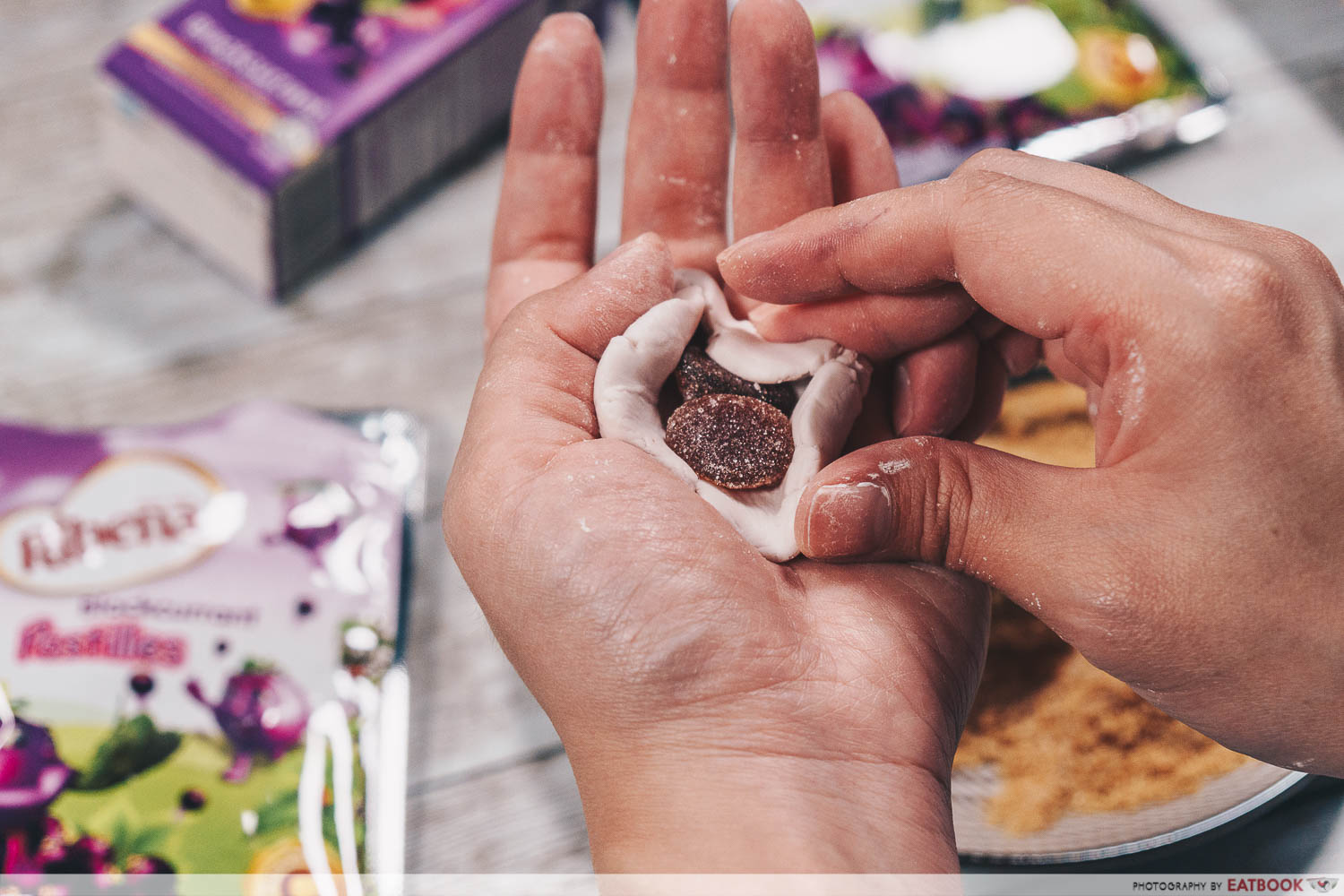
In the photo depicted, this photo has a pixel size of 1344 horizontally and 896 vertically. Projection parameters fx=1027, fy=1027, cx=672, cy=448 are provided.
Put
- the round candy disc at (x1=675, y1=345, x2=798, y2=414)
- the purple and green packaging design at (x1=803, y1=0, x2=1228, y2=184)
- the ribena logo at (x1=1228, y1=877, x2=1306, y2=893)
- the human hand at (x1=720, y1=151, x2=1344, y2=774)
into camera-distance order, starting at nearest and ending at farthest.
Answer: the human hand at (x1=720, y1=151, x2=1344, y2=774) → the ribena logo at (x1=1228, y1=877, x2=1306, y2=893) → the round candy disc at (x1=675, y1=345, x2=798, y2=414) → the purple and green packaging design at (x1=803, y1=0, x2=1228, y2=184)

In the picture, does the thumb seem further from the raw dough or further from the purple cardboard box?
the purple cardboard box

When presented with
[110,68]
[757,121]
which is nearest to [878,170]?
[757,121]

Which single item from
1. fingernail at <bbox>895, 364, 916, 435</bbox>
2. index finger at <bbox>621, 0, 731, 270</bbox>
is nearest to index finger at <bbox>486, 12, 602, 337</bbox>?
index finger at <bbox>621, 0, 731, 270</bbox>

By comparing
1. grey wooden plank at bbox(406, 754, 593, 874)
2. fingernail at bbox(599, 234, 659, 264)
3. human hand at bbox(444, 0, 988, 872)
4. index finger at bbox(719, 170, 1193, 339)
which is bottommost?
grey wooden plank at bbox(406, 754, 593, 874)

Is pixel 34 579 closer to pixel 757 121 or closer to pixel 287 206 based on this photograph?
pixel 287 206

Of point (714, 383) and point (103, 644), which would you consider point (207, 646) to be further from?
point (714, 383)

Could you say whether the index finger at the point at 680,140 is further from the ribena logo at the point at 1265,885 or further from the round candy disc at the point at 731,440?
the ribena logo at the point at 1265,885

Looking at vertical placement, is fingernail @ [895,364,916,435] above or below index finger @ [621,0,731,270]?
below
